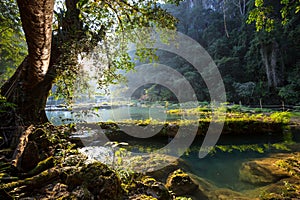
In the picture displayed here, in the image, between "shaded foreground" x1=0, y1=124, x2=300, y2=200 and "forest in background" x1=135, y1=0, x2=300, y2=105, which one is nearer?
"shaded foreground" x1=0, y1=124, x2=300, y2=200

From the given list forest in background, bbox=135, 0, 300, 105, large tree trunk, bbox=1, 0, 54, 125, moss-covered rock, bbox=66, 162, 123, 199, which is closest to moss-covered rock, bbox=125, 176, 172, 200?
moss-covered rock, bbox=66, 162, 123, 199

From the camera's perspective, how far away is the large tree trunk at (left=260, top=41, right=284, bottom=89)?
16.3 meters

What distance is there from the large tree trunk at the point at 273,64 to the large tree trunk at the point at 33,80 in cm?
1899

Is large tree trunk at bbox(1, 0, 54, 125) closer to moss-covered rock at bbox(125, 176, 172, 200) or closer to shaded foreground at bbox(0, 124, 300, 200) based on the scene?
shaded foreground at bbox(0, 124, 300, 200)

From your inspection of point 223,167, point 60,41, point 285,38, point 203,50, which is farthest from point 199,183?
point 203,50

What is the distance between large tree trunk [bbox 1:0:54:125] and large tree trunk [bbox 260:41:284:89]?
62.3 ft

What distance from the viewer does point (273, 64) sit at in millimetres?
16422

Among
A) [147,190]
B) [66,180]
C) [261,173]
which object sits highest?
[66,180]

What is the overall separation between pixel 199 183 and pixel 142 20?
3414 mm

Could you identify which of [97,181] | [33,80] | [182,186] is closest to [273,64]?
[182,186]

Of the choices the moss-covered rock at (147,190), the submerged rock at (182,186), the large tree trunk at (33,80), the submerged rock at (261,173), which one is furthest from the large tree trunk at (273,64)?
the large tree trunk at (33,80)

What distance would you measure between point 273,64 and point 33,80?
63.6 feet

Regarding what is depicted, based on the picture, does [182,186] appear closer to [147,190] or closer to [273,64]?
[147,190]

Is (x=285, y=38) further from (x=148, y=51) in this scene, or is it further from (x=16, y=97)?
(x=16, y=97)
